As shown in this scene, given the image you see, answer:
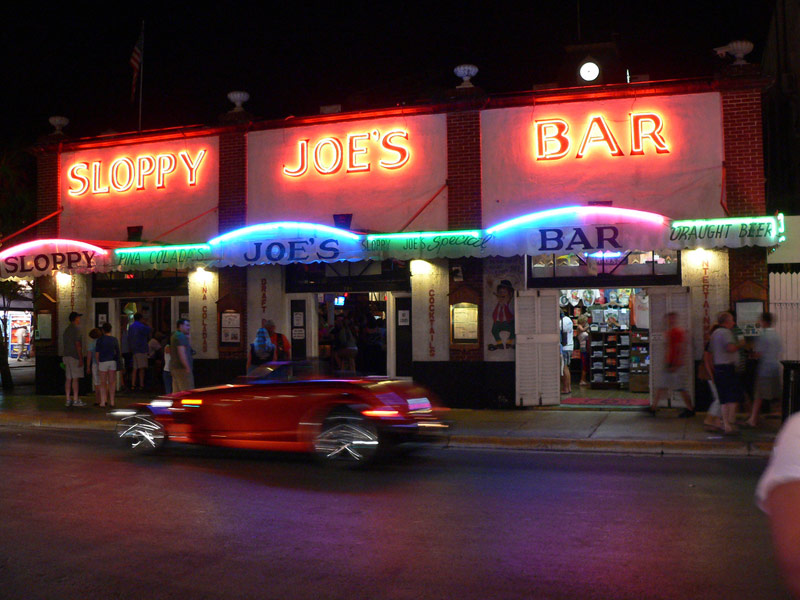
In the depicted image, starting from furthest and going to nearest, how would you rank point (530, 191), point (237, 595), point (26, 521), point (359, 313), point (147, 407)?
1. point (359, 313)
2. point (530, 191)
3. point (147, 407)
4. point (26, 521)
5. point (237, 595)

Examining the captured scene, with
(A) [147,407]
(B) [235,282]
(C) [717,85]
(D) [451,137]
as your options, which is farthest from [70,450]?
(C) [717,85]

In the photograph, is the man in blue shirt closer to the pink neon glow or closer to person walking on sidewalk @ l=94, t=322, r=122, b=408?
person walking on sidewalk @ l=94, t=322, r=122, b=408

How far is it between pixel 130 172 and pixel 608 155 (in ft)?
35.8

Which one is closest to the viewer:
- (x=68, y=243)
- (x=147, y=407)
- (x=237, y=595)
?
(x=237, y=595)

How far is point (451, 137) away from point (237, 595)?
40.0 feet

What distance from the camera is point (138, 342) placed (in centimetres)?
1822

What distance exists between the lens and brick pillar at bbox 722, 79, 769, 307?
1404cm

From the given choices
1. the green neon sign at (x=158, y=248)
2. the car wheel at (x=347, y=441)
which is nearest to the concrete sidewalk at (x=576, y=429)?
the car wheel at (x=347, y=441)

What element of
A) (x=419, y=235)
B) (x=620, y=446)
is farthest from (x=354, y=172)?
(x=620, y=446)

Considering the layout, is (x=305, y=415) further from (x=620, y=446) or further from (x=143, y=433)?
(x=620, y=446)

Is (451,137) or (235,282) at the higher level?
(451,137)

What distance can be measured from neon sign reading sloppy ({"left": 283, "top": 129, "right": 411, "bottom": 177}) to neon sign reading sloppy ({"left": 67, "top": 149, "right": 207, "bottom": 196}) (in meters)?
2.46

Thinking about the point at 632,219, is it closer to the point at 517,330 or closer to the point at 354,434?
the point at 517,330

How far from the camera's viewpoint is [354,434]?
943 centimetres
